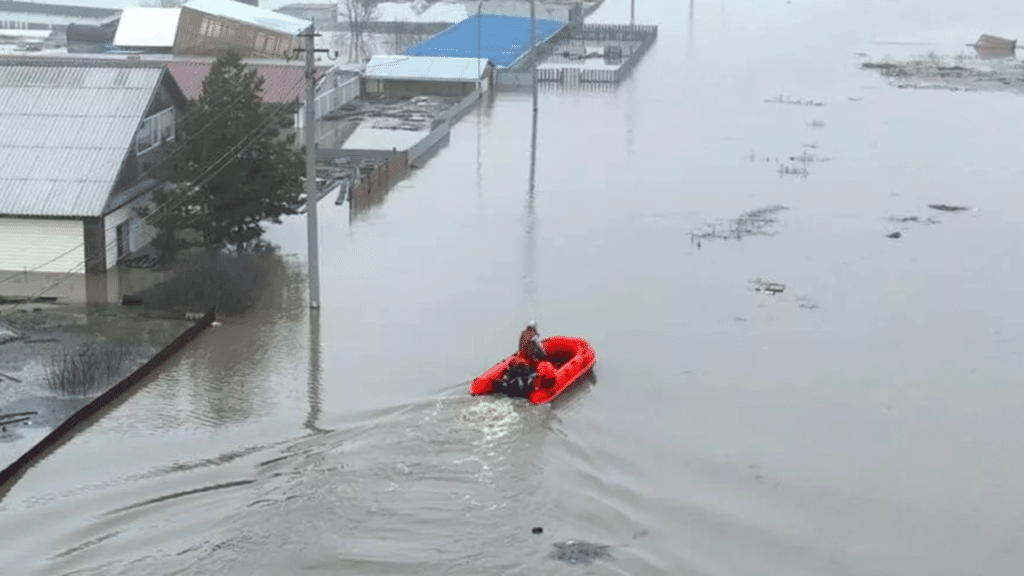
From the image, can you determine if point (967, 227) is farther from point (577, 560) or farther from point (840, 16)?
point (840, 16)

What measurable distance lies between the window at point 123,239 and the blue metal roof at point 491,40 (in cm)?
2835

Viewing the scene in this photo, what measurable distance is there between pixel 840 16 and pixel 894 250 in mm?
60146

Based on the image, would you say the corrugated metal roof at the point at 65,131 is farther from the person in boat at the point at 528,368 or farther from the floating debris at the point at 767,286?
the floating debris at the point at 767,286

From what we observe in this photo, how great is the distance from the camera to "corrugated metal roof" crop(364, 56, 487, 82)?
49.2 meters

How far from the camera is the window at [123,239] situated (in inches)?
959

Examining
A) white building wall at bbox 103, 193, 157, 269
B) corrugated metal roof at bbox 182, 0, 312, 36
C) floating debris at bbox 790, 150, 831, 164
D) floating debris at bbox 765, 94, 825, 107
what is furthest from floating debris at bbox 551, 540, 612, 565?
floating debris at bbox 765, 94, 825, 107

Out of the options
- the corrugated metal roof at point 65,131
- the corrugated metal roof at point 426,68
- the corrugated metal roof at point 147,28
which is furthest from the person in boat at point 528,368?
the corrugated metal roof at point 426,68

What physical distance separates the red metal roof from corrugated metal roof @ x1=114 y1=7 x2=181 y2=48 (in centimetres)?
671

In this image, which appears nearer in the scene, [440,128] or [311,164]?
[311,164]

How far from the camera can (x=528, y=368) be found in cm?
1847

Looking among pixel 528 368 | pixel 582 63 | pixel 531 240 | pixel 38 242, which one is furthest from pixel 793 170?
pixel 582 63

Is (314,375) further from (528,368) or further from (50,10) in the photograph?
(50,10)

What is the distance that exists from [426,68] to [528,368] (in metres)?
33.1

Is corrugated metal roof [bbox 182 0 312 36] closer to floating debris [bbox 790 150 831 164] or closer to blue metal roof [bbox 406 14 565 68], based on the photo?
Result: blue metal roof [bbox 406 14 565 68]
